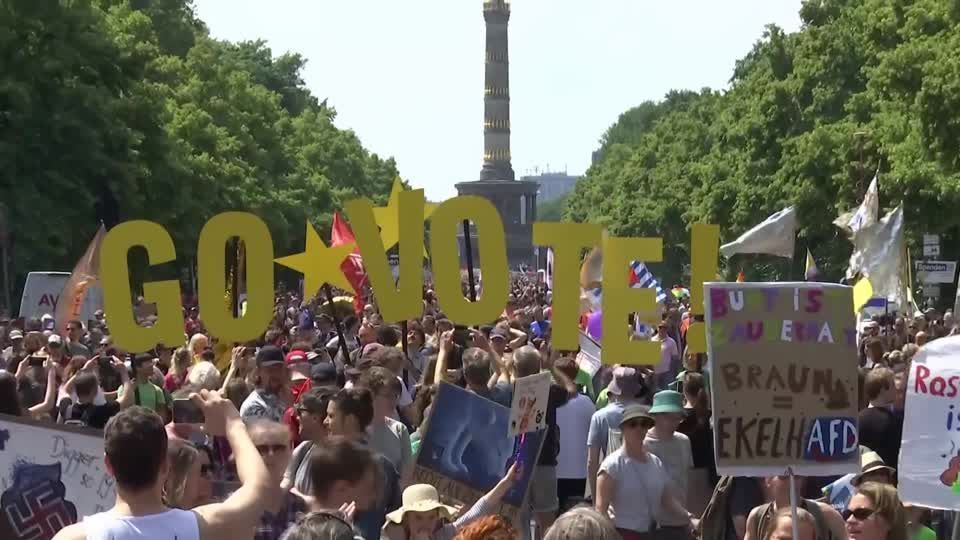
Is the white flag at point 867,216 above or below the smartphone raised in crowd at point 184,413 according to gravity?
above

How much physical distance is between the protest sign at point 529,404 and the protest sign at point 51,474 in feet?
9.51

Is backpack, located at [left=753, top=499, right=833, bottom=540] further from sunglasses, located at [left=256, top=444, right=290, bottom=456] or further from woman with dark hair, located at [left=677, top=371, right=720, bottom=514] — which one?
woman with dark hair, located at [left=677, top=371, right=720, bottom=514]

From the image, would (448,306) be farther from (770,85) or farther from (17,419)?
(770,85)

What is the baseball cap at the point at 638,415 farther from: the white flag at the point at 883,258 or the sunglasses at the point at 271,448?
the white flag at the point at 883,258

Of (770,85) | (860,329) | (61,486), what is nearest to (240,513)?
(61,486)

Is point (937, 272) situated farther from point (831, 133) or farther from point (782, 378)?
point (782, 378)

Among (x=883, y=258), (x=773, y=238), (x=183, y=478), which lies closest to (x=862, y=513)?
(x=183, y=478)

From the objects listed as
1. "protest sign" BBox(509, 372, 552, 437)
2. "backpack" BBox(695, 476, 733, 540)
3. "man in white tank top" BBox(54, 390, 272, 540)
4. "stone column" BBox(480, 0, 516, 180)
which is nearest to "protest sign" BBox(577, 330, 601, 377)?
"protest sign" BBox(509, 372, 552, 437)

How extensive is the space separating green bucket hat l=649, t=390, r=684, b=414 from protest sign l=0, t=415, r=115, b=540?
3.57 m

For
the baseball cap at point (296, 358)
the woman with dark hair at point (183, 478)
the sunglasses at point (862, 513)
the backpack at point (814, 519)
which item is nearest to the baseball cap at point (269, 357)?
the baseball cap at point (296, 358)

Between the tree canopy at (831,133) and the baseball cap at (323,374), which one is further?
the tree canopy at (831,133)

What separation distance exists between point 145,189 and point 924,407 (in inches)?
1505

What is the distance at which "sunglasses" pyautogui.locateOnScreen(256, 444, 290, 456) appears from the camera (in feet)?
22.5

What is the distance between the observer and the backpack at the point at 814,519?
24.7 ft
